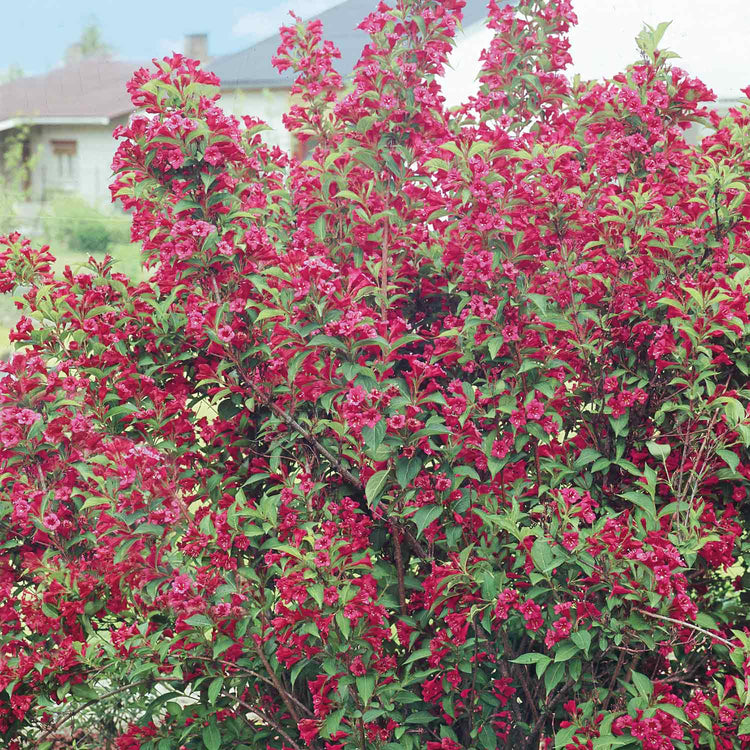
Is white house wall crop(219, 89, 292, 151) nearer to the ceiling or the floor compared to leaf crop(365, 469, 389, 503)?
nearer to the ceiling

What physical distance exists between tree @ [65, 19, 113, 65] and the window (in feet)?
14.0

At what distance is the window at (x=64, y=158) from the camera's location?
17.2 m

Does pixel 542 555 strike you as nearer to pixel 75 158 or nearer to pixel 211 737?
pixel 211 737

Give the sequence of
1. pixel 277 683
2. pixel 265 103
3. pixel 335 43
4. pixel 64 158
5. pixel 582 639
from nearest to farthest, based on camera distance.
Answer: pixel 582 639 < pixel 277 683 < pixel 335 43 < pixel 265 103 < pixel 64 158

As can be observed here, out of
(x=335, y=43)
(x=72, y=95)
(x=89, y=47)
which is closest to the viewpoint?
(x=335, y=43)

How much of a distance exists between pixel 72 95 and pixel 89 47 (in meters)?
3.91

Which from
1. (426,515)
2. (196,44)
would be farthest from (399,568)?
(196,44)

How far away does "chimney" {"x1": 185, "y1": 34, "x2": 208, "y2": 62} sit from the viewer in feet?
56.2

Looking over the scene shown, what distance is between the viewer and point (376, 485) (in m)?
2.14

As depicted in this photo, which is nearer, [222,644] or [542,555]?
[542,555]

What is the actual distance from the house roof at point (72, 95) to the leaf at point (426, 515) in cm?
1574

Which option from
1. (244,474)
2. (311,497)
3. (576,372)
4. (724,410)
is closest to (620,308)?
(576,372)

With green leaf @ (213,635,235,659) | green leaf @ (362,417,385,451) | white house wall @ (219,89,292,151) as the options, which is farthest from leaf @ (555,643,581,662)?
white house wall @ (219,89,292,151)

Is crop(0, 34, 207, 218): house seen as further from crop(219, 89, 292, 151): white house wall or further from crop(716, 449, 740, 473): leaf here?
crop(716, 449, 740, 473): leaf
